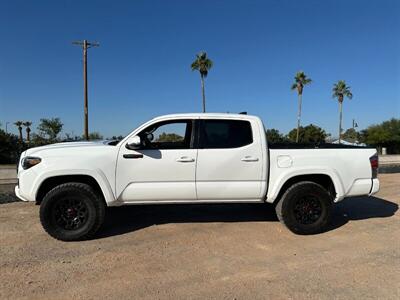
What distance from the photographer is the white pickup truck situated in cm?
520

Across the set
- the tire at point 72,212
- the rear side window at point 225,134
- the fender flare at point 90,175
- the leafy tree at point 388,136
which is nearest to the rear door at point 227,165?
the rear side window at point 225,134

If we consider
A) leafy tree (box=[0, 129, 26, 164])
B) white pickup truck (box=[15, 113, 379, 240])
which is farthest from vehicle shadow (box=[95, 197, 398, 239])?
leafy tree (box=[0, 129, 26, 164])

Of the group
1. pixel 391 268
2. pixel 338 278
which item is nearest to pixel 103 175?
pixel 338 278

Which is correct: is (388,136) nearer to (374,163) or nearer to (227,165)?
(374,163)

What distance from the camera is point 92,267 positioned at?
4.28 metres

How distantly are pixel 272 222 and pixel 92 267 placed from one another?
315 cm

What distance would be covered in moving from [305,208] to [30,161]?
4.16 m

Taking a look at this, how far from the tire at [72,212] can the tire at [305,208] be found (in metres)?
2.76

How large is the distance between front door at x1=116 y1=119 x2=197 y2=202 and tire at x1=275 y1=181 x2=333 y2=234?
4.73 ft

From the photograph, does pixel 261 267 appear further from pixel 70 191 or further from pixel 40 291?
pixel 70 191

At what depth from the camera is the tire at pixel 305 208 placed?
5.57 metres

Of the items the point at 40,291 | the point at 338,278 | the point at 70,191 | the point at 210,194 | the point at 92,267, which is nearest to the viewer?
the point at 40,291

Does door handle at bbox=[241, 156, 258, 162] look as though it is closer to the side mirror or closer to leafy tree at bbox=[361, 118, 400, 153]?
the side mirror

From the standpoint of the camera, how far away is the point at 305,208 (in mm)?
5656
